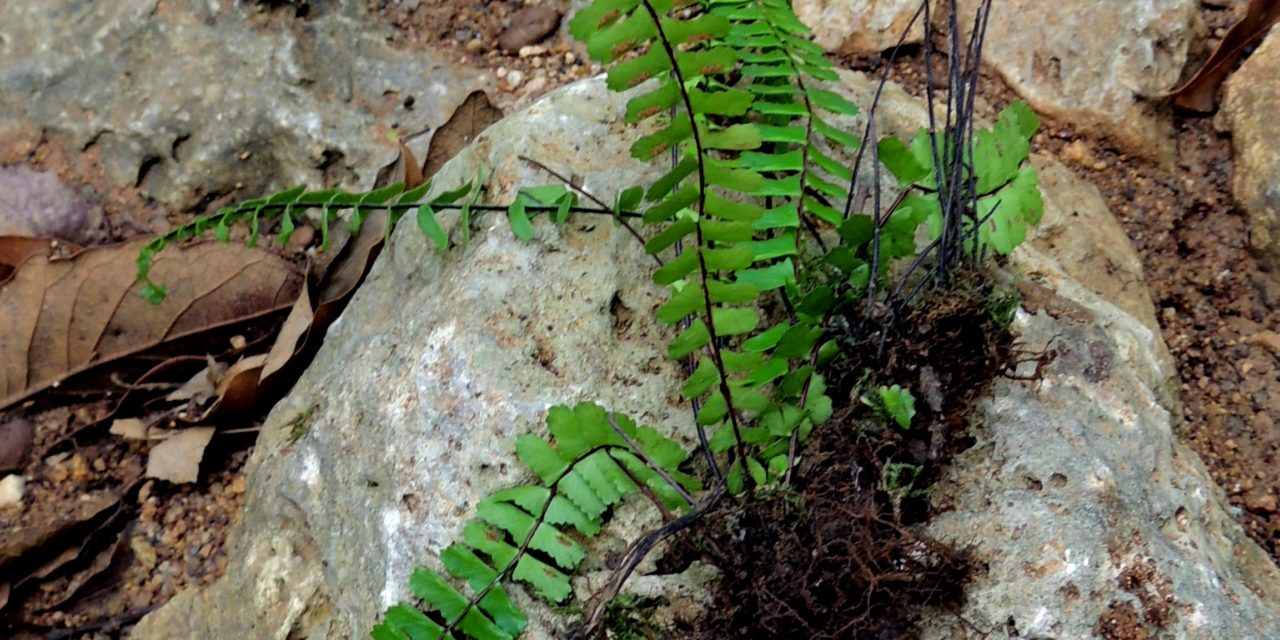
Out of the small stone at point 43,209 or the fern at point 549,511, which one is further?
the small stone at point 43,209

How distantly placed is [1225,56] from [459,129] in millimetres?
2260

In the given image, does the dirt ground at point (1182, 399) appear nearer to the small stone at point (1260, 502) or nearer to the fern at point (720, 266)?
the small stone at point (1260, 502)

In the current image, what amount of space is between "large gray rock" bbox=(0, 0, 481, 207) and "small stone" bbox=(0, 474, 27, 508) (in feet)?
3.12

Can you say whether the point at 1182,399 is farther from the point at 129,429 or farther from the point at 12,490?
the point at 12,490

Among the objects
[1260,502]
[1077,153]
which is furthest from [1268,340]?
[1077,153]

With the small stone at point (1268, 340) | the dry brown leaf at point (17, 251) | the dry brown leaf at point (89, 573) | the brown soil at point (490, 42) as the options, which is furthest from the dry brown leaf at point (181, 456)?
the small stone at point (1268, 340)

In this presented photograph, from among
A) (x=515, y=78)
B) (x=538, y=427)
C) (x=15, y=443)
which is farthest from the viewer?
(x=515, y=78)

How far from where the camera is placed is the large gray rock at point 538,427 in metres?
1.76

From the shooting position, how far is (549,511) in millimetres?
1851

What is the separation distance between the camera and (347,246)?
2898mm

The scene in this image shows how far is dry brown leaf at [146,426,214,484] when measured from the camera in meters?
2.90

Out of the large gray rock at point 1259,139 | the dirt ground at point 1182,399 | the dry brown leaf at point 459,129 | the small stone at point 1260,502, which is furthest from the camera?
the dry brown leaf at point 459,129

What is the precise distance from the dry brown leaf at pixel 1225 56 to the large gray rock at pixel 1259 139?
0.10ft

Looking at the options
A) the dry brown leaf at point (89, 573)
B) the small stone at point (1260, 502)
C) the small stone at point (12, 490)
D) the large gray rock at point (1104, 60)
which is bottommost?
the dry brown leaf at point (89, 573)
